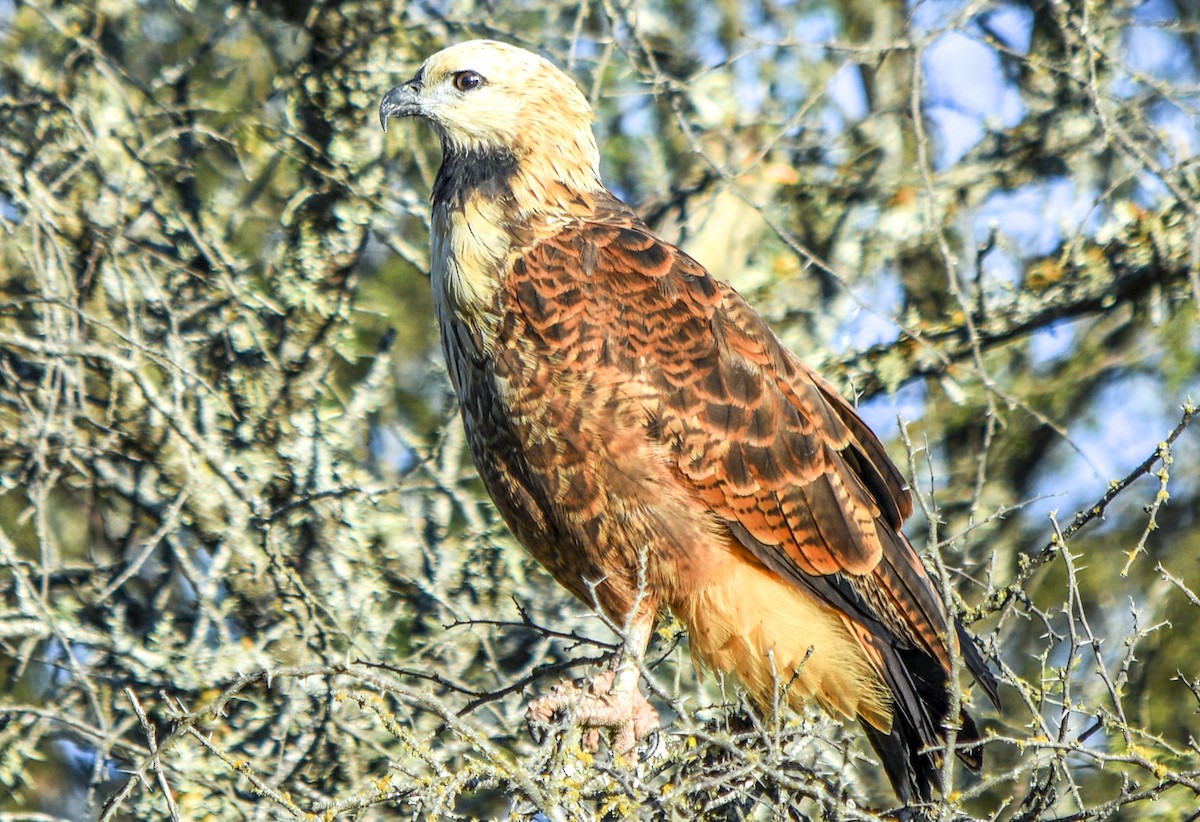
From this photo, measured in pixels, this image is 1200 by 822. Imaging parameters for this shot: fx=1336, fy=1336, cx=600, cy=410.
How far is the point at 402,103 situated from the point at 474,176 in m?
0.34

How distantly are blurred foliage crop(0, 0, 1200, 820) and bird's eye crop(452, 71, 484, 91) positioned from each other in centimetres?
50

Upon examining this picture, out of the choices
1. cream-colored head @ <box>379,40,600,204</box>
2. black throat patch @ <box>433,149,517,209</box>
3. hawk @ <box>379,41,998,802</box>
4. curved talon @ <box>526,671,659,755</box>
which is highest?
cream-colored head @ <box>379,40,600,204</box>

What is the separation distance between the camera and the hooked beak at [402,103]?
3977mm

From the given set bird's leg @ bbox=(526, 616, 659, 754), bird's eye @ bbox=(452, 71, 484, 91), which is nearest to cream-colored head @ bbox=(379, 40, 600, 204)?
bird's eye @ bbox=(452, 71, 484, 91)

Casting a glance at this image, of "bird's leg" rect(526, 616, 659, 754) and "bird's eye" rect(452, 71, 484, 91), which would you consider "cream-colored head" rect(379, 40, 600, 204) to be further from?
"bird's leg" rect(526, 616, 659, 754)

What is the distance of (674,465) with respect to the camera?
11.7 ft

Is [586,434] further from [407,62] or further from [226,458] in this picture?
[407,62]

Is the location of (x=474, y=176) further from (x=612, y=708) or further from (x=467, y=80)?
(x=612, y=708)

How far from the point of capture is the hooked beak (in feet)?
13.0

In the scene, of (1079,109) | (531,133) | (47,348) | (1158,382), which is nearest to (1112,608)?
(1158,382)

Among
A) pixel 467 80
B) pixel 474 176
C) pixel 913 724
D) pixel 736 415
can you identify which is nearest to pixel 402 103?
pixel 467 80

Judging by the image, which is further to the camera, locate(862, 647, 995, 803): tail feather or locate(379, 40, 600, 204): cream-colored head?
locate(379, 40, 600, 204): cream-colored head

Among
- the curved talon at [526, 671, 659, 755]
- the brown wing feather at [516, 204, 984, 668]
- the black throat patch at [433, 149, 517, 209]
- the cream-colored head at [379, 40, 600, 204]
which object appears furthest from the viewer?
the cream-colored head at [379, 40, 600, 204]

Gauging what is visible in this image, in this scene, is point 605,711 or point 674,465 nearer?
point 605,711
